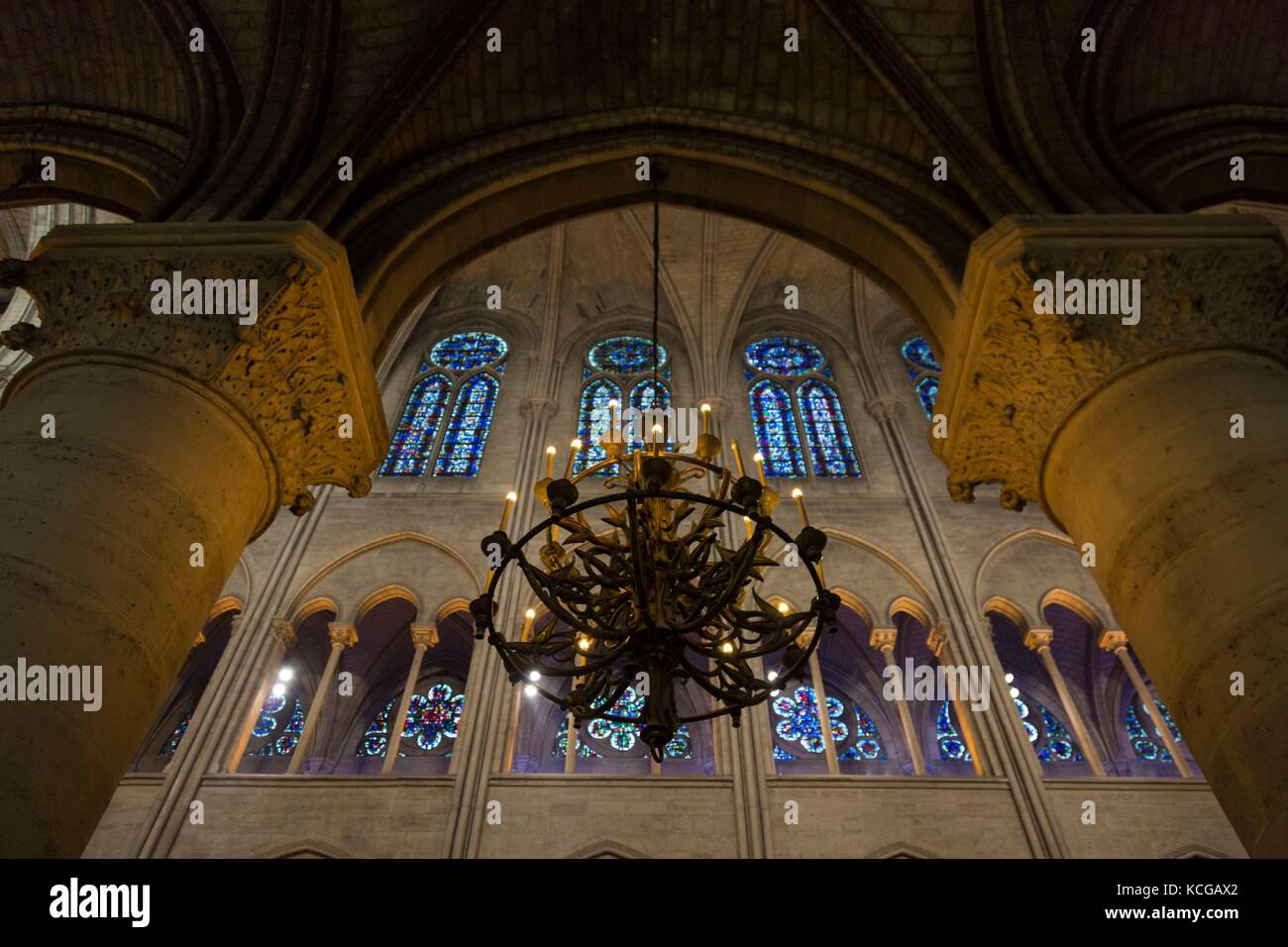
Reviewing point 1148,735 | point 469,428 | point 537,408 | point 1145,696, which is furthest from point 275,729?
point 1148,735

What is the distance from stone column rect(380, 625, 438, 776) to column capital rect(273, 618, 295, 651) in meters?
1.36

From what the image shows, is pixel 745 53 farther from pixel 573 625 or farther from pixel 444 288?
pixel 444 288

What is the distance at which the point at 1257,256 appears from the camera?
534 cm

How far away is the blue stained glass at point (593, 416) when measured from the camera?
13.4m

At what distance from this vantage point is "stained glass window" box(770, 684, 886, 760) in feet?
33.6

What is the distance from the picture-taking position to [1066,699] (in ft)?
32.0

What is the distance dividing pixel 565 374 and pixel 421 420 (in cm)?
239

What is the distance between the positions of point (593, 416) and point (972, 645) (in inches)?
257

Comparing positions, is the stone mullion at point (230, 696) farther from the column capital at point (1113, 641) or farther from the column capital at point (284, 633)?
the column capital at point (1113, 641)

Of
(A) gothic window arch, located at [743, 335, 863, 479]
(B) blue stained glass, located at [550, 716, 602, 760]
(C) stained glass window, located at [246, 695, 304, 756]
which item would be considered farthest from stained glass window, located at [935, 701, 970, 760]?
(C) stained glass window, located at [246, 695, 304, 756]

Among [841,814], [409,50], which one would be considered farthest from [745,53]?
[841,814]

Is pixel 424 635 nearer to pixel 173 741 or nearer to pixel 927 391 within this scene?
pixel 173 741

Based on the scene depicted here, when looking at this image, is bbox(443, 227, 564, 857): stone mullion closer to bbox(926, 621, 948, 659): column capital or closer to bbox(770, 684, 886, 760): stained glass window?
bbox(770, 684, 886, 760): stained glass window

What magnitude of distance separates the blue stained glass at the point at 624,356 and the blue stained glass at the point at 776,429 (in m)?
1.78
